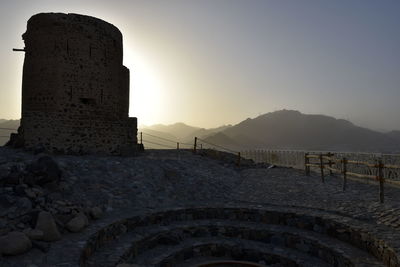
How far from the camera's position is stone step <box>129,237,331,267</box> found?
803cm

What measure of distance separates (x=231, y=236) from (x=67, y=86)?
1009 cm

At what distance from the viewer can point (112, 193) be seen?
1051cm

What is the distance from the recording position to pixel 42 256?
5758mm

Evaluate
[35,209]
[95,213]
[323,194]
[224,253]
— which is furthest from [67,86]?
[323,194]

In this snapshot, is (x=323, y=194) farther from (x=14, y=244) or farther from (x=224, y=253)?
(x=14, y=244)

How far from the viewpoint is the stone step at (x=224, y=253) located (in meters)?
8.03

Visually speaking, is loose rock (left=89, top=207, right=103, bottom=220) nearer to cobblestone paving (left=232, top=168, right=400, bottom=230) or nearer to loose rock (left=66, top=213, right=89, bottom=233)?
loose rock (left=66, top=213, right=89, bottom=233)

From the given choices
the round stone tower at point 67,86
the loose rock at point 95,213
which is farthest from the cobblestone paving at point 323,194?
the round stone tower at point 67,86

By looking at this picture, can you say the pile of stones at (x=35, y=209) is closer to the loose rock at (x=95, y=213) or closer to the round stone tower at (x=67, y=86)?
the loose rock at (x=95, y=213)

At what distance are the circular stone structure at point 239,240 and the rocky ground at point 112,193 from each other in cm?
79

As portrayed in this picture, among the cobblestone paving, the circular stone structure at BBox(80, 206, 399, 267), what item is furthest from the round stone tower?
the cobblestone paving

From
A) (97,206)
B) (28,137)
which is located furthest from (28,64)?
(97,206)

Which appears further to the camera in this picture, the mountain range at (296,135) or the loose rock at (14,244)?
the mountain range at (296,135)

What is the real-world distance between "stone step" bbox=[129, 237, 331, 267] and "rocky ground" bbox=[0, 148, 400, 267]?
1924 mm
